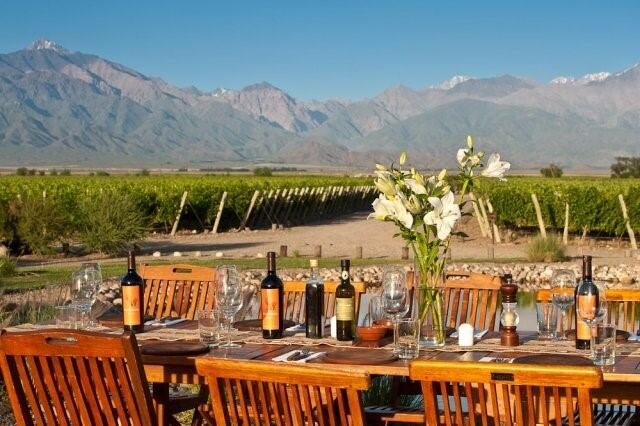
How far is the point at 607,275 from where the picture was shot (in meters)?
18.2

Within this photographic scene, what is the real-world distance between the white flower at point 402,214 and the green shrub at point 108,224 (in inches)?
636

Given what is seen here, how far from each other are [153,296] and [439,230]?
249cm

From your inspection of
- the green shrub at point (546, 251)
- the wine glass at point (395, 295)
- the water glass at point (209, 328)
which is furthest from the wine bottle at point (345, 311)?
the green shrub at point (546, 251)

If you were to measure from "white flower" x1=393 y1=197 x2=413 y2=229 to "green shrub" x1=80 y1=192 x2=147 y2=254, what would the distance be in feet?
53.0

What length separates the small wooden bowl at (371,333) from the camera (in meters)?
4.86

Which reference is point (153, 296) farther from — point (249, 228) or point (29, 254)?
point (249, 228)

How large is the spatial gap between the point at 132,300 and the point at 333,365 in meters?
1.52

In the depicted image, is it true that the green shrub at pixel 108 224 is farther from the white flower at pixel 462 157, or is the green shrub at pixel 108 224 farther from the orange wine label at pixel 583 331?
the orange wine label at pixel 583 331

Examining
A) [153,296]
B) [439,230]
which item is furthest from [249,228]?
[439,230]

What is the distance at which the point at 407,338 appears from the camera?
450 cm

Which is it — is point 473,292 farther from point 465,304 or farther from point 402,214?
point 402,214

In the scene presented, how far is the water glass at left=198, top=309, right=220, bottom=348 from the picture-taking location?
15.8ft

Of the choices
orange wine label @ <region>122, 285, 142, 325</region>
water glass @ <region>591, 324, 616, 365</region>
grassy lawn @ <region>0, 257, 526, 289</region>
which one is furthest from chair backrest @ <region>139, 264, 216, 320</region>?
grassy lawn @ <region>0, 257, 526, 289</region>

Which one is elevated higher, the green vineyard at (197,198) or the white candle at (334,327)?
the green vineyard at (197,198)
